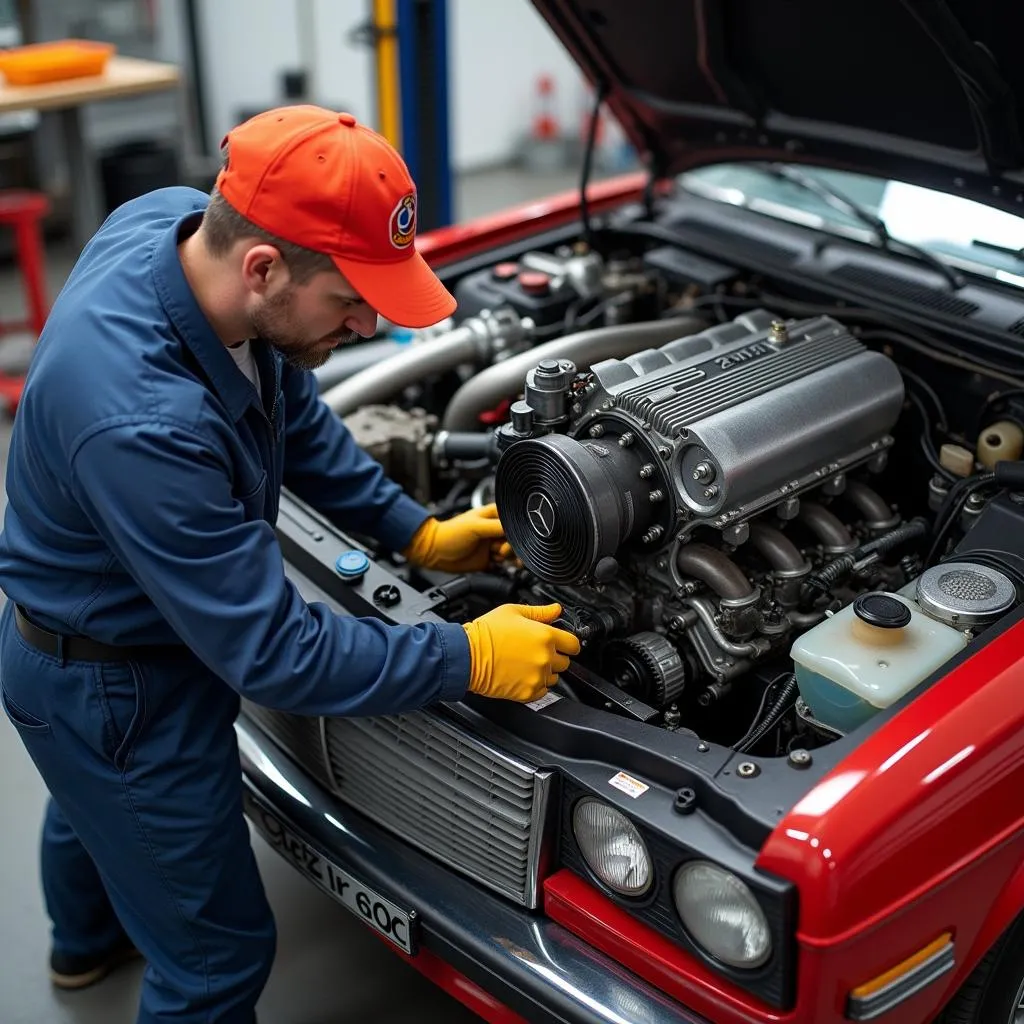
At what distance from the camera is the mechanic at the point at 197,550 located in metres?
1.66

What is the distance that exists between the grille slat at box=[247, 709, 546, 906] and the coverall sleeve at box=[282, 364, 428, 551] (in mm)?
420

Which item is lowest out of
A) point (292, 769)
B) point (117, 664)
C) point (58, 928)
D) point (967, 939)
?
point (58, 928)

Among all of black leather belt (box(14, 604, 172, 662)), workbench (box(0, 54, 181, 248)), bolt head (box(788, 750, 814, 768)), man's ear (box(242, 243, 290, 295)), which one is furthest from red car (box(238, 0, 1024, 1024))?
workbench (box(0, 54, 181, 248))

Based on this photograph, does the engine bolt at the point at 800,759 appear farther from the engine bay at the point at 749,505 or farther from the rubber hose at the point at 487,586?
the rubber hose at the point at 487,586

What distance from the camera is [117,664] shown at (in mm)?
1908

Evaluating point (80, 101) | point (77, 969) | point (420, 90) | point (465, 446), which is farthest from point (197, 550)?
point (80, 101)

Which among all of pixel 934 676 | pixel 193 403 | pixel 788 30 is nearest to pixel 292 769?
pixel 193 403

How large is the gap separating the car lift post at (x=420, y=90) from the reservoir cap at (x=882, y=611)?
3704 mm

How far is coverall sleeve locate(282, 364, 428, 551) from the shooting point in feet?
7.54

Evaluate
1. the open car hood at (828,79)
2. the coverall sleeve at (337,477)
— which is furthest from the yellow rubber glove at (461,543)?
the open car hood at (828,79)

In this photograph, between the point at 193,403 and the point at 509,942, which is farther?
the point at 509,942

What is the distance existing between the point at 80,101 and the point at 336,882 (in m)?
4.60

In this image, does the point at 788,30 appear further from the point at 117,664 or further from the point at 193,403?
the point at 117,664

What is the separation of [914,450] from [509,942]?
133cm
